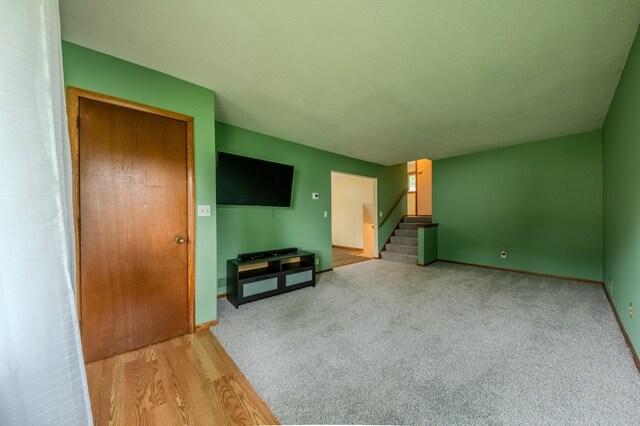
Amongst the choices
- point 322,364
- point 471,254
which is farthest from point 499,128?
point 322,364

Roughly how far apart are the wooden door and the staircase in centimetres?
433

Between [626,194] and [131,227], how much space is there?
167 inches

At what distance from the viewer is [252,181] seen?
122 inches

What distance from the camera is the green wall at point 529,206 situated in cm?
351

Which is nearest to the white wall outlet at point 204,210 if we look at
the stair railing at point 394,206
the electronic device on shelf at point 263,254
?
the electronic device on shelf at point 263,254

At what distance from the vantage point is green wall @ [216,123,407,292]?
3096mm

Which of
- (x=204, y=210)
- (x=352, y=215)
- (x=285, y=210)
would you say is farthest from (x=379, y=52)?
(x=352, y=215)

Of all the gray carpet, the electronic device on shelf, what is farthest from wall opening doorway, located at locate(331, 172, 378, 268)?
the gray carpet

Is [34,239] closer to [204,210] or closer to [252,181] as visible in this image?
[204,210]

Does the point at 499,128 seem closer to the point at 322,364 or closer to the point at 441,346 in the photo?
the point at 441,346

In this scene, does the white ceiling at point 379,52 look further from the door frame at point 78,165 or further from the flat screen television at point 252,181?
the flat screen television at point 252,181

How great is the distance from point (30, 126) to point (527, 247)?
5.61 metres

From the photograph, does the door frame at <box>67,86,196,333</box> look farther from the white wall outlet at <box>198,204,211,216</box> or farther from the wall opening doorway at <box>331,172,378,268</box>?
the wall opening doorway at <box>331,172,378,268</box>

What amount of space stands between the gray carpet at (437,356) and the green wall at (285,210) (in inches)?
33.7
